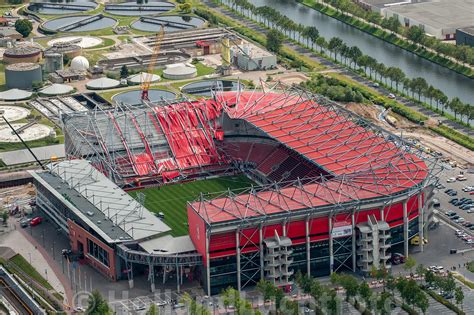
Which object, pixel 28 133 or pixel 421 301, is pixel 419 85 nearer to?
pixel 28 133

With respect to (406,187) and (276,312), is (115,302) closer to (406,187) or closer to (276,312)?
(276,312)

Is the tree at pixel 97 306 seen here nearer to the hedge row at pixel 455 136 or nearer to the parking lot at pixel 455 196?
the parking lot at pixel 455 196

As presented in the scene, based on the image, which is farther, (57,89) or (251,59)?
(251,59)

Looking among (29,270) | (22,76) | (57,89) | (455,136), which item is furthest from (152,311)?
(22,76)

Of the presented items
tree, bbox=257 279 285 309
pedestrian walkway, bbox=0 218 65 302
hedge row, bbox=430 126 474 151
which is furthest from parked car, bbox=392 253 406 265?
hedge row, bbox=430 126 474 151

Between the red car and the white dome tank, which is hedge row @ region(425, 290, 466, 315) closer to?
the red car

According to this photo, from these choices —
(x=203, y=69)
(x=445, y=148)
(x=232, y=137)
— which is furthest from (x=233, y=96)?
(x=203, y=69)

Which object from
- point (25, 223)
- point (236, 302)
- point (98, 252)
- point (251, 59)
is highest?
point (236, 302)
